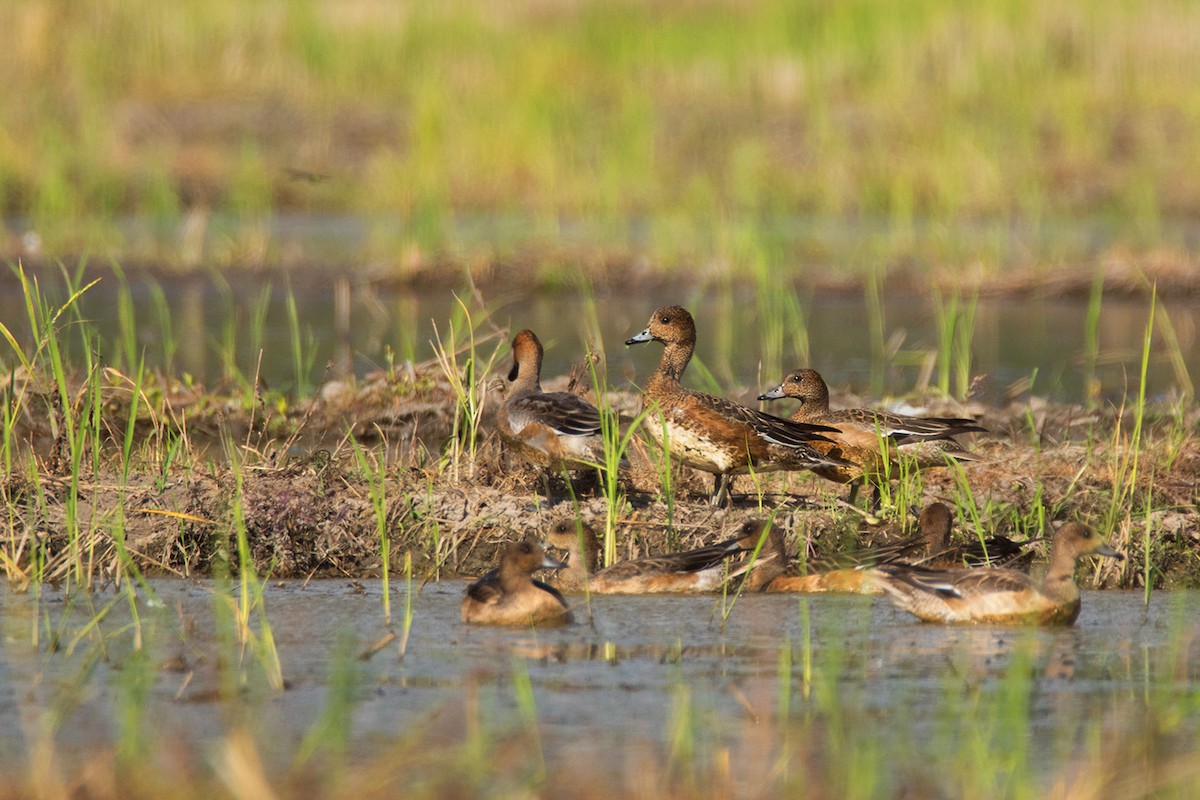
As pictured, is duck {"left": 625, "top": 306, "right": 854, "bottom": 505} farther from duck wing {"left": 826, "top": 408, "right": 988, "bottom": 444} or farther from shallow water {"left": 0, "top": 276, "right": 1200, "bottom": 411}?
shallow water {"left": 0, "top": 276, "right": 1200, "bottom": 411}

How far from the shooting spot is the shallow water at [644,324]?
10.6 m

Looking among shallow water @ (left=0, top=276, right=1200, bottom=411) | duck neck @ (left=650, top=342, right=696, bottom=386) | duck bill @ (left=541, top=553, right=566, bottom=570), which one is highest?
duck neck @ (left=650, top=342, right=696, bottom=386)

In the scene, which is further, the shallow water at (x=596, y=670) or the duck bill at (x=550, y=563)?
the duck bill at (x=550, y=563)

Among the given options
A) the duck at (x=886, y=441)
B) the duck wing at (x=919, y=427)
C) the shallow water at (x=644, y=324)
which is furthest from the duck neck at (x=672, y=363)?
the shallow water at (x=644, y=324)

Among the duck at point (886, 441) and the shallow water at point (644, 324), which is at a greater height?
the duck at point (886, 441)

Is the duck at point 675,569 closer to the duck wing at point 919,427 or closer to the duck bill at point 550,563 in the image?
the duck bill at point 550,563

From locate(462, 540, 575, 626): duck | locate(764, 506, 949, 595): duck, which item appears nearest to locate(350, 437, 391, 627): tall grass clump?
locate(462, 540, 575, 626): duck

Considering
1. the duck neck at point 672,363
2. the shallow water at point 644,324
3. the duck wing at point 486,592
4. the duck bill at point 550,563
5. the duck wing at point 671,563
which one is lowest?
the shallow water at point 644,324

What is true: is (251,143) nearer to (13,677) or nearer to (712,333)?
(712,333)

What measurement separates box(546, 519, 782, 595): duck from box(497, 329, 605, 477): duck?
60 cm

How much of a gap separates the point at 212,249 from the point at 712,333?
15.7 ft

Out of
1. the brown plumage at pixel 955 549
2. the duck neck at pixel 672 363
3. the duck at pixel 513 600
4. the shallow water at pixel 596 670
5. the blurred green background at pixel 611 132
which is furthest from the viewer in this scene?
the blurred green background at pixel 611 132

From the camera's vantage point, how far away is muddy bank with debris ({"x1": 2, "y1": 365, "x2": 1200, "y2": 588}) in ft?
20.9

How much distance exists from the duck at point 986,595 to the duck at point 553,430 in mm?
1441
